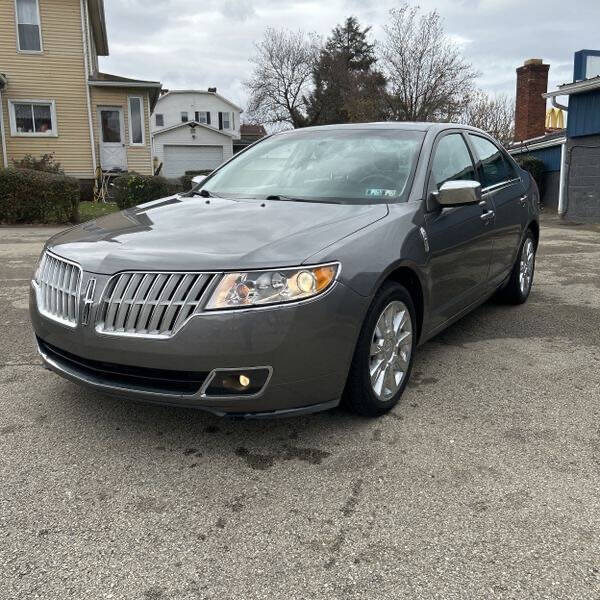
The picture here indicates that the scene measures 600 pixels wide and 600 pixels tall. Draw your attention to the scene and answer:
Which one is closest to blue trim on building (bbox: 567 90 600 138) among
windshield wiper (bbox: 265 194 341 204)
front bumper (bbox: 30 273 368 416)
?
windshield wiper (bbox: 265 194 341 204)

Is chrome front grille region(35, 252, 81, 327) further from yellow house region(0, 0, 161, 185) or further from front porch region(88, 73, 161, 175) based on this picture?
front porch region(88, 73, 161, 175)

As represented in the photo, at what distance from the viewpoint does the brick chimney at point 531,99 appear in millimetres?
23163

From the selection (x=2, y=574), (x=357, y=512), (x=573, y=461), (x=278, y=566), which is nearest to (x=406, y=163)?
(x=573, y=461)

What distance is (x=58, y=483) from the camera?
105 inches

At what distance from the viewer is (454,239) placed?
3.95 m

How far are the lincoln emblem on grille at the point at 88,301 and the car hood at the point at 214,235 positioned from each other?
71 mm

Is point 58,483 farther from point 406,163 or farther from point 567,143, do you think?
point 567,143

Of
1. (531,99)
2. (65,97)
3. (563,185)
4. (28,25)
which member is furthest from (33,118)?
(531,99)

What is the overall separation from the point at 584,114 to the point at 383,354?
556 inches

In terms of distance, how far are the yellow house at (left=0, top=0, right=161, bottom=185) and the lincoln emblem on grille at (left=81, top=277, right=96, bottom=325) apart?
19.1 meters

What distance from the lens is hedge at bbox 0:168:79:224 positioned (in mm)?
12562

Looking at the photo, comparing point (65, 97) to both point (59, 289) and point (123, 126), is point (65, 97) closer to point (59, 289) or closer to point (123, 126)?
point (123, 126)

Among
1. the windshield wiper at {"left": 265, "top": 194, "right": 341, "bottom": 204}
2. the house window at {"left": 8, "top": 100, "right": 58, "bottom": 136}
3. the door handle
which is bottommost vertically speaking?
the door handle

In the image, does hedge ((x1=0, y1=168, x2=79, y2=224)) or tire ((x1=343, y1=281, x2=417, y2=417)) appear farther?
hedge ((x1=0, y1=168, x2=79, y2=224))
